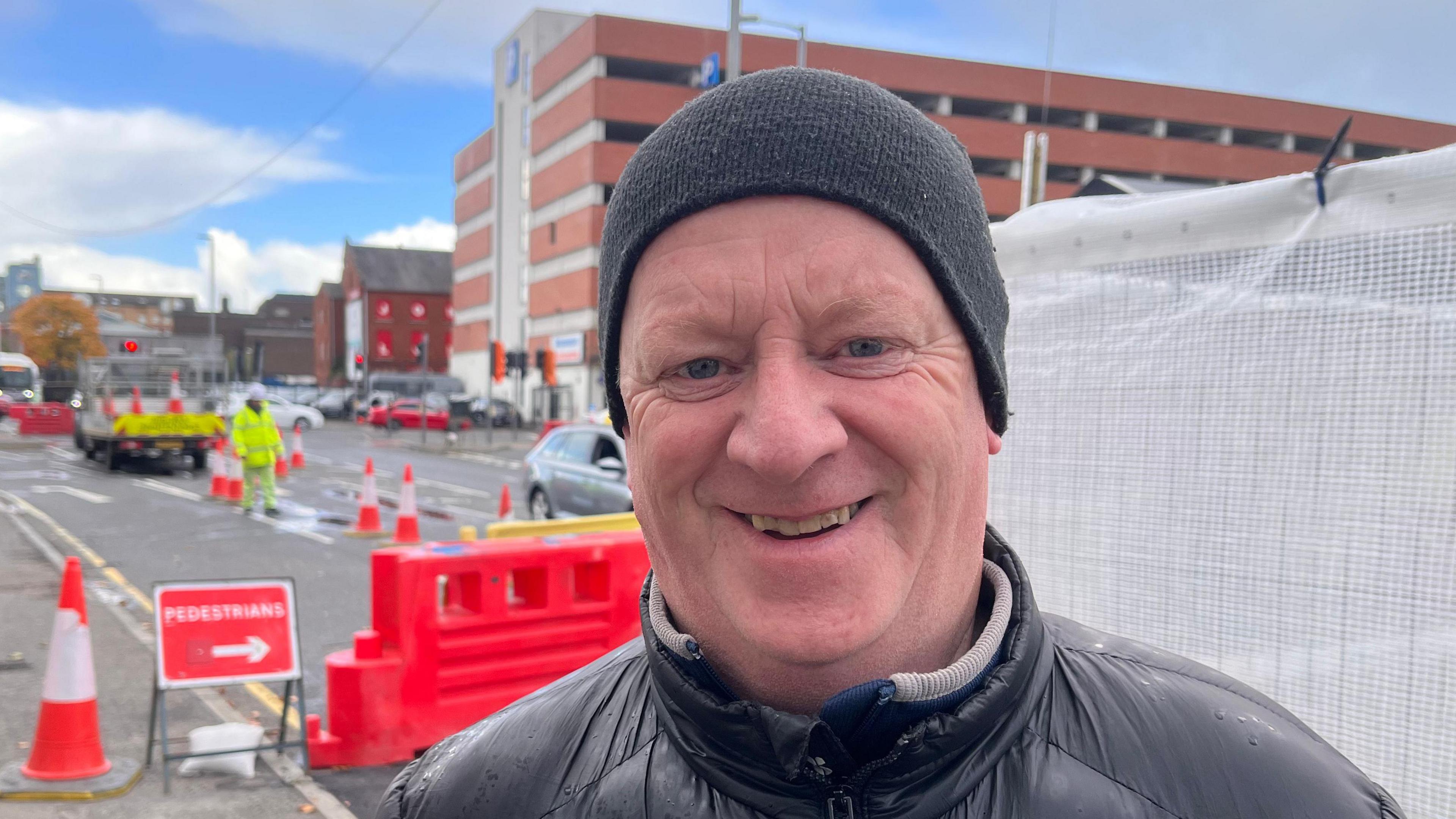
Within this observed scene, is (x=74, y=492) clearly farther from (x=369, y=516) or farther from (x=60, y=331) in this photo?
(x=60, y=331)

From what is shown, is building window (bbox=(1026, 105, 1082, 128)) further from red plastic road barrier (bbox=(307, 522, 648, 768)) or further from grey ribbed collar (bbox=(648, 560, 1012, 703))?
grey ribbed collar (bbox=(648, 560, 1012, 703))

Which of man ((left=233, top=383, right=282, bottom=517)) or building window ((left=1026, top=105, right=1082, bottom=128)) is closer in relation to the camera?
man ((left=233, top=383, right=282, bottom=517))

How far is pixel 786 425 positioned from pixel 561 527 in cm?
517

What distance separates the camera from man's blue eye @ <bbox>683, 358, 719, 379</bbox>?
110cm

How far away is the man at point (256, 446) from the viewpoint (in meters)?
13.2

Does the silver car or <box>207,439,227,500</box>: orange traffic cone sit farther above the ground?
the silver car

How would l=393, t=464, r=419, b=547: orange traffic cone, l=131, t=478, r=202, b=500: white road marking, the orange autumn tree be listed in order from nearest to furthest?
l=393, t=464, r=419, b=547: orange traffic cone < l=131, t=478, r=202, b=500: white road marking < the orange autumn tree

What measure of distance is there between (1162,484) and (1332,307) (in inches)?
26.5

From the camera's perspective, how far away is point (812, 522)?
102cm

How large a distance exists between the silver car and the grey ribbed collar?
876 cm

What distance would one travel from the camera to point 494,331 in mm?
51656

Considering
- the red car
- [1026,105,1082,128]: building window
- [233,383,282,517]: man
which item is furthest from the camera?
[1026,105,1082,128]: building window

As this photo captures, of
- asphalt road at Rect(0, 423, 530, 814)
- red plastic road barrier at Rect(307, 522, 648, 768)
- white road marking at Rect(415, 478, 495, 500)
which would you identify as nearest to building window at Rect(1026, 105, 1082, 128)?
asphalt road at Rect(0, 423, 530, 814)

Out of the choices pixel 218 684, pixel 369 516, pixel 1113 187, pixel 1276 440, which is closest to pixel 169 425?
pixel 369 516
